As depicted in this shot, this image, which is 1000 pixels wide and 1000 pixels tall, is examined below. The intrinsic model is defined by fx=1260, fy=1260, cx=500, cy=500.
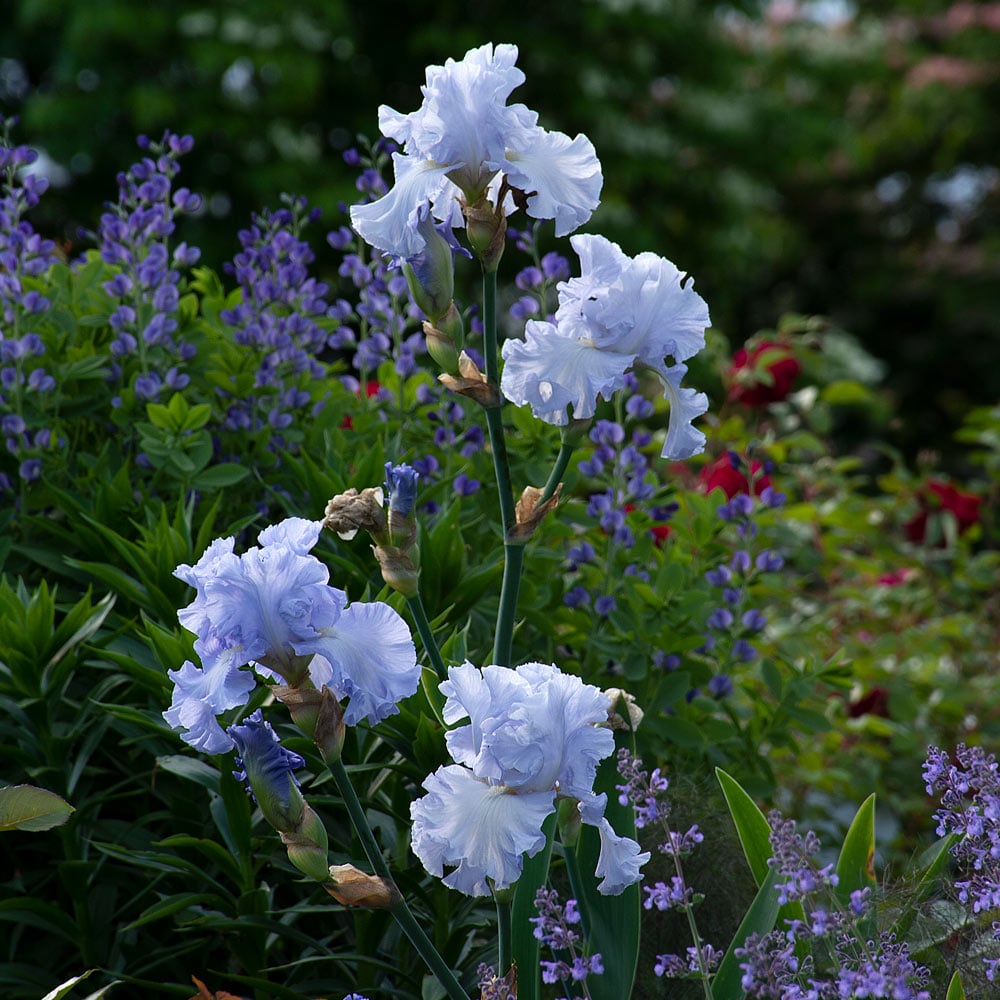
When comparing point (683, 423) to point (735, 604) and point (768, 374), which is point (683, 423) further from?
point (768, 374)

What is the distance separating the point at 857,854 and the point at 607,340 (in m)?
0.75

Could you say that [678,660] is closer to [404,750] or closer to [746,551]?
[746,551]

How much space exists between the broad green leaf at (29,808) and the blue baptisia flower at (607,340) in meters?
0.70

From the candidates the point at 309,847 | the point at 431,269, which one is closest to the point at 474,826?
the point at 309,847

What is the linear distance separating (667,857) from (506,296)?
10.0 metres

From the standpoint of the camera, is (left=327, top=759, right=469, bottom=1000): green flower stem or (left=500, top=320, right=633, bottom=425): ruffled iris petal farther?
(left=500, top=320, right=633, bottom=425): ruffled iris petal

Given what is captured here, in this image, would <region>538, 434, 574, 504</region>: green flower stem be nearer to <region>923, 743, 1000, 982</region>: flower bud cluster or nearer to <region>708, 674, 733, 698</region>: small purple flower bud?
<region>923, 743, 1000, 982</region>: flower bud cluster

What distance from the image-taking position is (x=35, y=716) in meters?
1.85

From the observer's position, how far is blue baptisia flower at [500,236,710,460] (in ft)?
4.35

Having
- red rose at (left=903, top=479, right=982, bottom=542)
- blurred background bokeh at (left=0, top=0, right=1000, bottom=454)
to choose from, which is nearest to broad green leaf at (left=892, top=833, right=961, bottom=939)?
red rose at (left=903, top=479, right=982, bottom=542)

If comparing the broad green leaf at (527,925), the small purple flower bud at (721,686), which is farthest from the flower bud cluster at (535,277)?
the broad green leaf at (527,925)

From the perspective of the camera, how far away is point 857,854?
1.59 metres

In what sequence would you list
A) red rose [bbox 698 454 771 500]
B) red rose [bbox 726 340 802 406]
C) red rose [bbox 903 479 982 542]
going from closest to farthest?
red rose [bbox 698 454 771 500]
red rose [bbox 726 340 802 406]
red rose [bbox 903 479 982 542]

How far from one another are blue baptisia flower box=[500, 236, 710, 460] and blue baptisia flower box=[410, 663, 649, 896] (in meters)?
0.30
